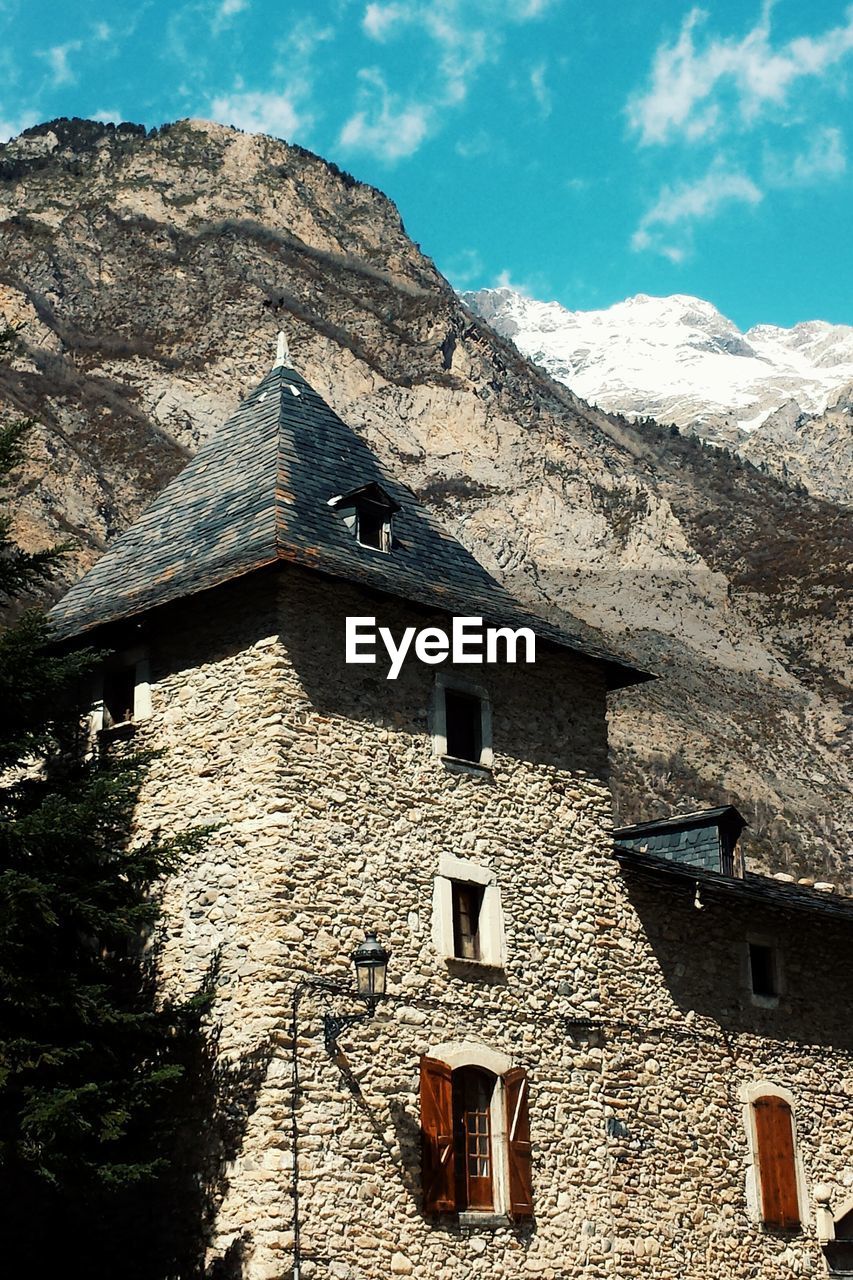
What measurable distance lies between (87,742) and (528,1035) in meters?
6.02

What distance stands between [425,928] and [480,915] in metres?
0.94

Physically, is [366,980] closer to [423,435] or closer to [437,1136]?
[437,1136]

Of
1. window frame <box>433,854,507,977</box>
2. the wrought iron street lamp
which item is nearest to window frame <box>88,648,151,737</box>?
window frame <box>433,854,507,977</box>

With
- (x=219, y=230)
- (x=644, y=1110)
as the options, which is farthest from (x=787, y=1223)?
(x=219, y=230)

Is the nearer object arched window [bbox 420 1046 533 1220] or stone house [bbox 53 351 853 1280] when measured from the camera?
stone house [bbox 53 351 853 1280]

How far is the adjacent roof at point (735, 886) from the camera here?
18.7 meters

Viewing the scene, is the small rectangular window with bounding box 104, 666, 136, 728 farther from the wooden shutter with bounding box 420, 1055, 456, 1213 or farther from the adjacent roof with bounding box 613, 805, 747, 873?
the adjacent roof with bounding box 613, 805, 747, 873

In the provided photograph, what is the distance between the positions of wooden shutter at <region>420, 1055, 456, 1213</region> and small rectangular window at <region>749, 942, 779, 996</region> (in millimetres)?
6318

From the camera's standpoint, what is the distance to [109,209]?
73188 mm

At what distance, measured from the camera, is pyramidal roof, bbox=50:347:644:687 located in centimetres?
1647

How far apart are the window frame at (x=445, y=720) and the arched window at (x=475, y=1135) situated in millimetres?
3210

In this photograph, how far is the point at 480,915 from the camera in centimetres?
1653

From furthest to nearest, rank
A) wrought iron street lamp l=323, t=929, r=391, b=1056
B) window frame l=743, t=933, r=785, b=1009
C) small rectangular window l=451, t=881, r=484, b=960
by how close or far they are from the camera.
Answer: window frame l=743, t=933, r=785, b=1009 < small rectangular window l=451, t=881, r=484, b=960 < wrought iron street lamp l=323, t=929, r=391, b=1056

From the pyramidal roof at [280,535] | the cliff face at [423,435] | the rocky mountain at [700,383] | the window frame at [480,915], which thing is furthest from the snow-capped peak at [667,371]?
the window frame at [480,915]
